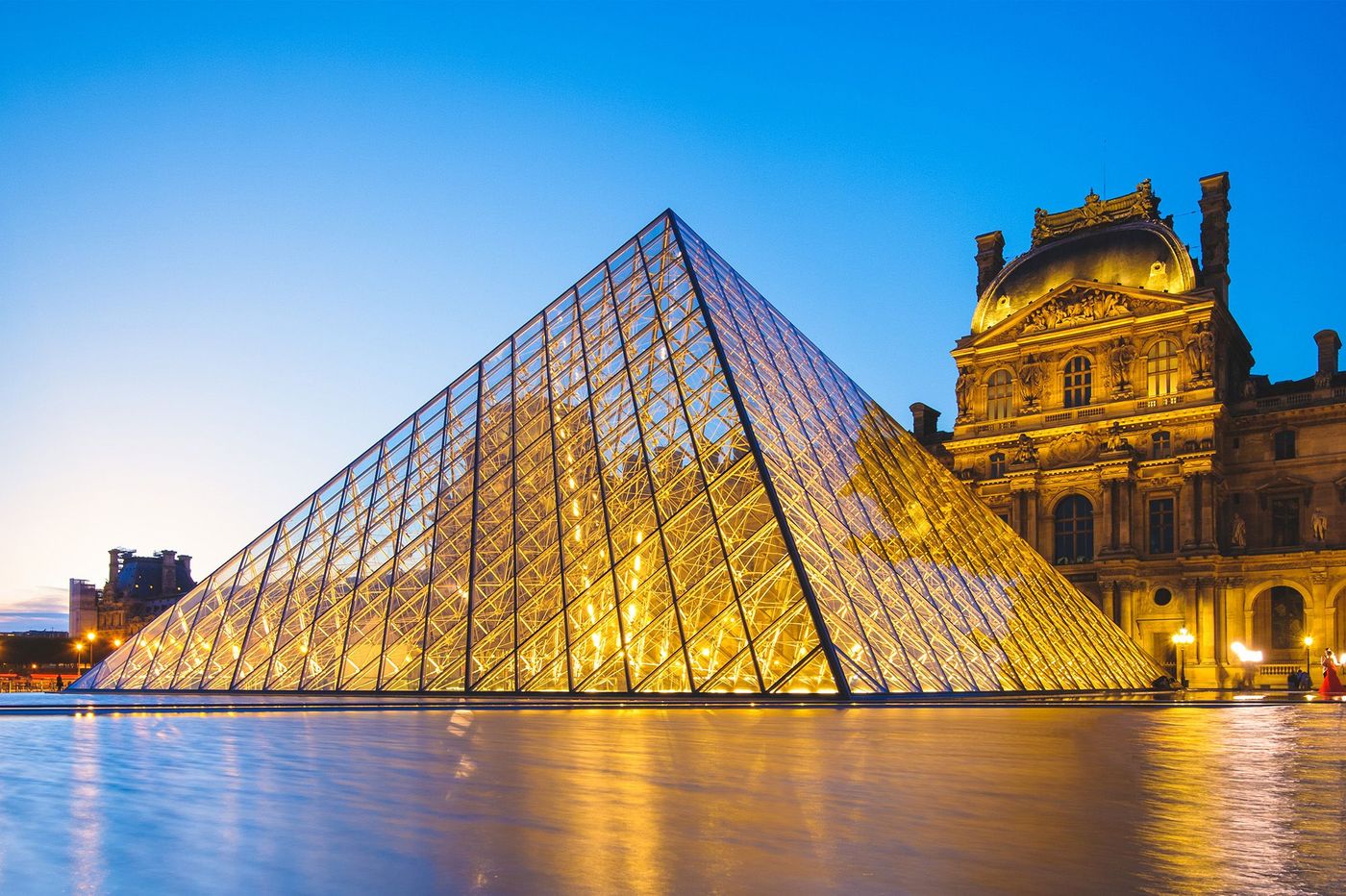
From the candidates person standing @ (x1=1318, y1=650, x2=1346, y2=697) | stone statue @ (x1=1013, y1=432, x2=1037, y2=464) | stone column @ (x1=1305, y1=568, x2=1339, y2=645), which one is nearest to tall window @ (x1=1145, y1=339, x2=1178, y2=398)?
stone statue @ (x1=1013, y1=432, x2=1037, y2=464)

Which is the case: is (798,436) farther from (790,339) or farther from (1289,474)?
(1289,474)

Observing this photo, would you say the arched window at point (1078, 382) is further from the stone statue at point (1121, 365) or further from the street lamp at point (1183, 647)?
the street lamp at point (1183, 647)

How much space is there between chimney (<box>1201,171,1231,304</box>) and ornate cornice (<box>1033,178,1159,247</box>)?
2.31 meters

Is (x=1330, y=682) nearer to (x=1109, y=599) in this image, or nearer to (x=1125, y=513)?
(x=1109, y=599)

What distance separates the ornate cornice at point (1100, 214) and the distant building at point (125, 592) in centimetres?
7489

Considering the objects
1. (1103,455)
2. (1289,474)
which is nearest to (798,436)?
(1103,455)

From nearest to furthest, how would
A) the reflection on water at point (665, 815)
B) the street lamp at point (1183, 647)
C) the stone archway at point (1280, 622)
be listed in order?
the reflection on water at point (665, 815)
the street lamp at point (1183, 647)
the stone archway at point (1280, 622)

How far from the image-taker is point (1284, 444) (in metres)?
47.8

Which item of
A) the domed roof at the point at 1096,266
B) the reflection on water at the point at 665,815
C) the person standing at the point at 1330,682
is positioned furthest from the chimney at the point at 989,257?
the reflection on water at the point at 665,815

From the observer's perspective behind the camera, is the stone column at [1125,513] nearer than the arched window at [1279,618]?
No

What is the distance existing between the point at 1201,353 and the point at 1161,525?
696cm

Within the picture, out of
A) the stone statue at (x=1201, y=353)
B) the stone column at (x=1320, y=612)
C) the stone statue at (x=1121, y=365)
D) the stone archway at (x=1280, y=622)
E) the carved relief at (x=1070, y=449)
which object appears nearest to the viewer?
the stone column at (x=1320, y=612)

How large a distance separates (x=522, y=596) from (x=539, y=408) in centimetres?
573

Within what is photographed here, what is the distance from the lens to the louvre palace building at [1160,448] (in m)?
45.8
